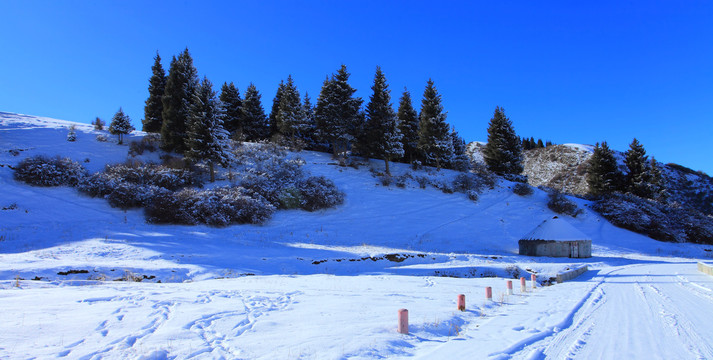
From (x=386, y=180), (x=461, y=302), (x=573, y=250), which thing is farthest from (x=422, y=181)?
(x=461, y=302)

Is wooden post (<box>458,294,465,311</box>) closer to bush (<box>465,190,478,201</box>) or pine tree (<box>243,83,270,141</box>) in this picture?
bush (<box>465,190,478,201</box>)

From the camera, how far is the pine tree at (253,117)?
43.1 meters

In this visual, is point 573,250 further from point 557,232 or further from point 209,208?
point 209,208

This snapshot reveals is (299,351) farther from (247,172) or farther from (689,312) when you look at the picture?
(247,172)

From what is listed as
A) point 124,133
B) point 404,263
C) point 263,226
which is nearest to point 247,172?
point 263,226

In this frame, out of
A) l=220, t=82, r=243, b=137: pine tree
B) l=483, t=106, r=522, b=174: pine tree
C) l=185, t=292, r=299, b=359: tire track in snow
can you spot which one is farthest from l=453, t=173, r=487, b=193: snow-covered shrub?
l=185, t=292, r=299, b=359: tire track in snow

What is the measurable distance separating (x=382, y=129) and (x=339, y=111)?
5157mm

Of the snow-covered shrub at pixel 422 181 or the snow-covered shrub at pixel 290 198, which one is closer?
the snow-covered shrub at pixel 290 198

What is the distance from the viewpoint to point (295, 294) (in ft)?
30.5

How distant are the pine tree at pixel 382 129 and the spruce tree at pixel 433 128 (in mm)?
4276

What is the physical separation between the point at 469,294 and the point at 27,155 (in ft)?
112

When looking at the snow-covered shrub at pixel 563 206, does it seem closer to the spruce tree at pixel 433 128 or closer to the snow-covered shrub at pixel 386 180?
the spruce tree at pixel 433 128

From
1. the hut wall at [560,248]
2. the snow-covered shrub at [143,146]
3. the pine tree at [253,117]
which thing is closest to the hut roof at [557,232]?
the hut wall at [560,248]

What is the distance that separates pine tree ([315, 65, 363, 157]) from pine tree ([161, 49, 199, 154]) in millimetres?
13191
